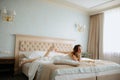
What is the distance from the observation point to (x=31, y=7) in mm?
4652

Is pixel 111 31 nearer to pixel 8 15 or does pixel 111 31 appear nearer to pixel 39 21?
pixel 39 21

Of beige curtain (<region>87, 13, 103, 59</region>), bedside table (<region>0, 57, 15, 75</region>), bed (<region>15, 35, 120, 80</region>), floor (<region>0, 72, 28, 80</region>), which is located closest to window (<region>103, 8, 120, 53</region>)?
beige curtain (<region>87, 13, 103, 59</region>)

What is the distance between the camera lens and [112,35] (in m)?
5.12

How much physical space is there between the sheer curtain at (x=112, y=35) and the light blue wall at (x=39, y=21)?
1.18 metres

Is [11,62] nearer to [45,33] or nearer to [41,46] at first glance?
[41,46]

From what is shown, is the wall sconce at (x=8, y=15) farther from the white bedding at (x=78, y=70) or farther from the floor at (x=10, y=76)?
the white bedding at (x=78, y=70)

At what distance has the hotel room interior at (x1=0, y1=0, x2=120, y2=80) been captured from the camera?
3.24 meters

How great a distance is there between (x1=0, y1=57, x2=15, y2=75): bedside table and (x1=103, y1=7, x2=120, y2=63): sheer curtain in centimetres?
382

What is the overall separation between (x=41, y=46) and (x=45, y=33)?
0.58 m

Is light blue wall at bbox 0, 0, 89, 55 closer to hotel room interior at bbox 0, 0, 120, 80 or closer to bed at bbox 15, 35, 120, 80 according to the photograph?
hotel room interior at bbox 0, 0, 120, 80

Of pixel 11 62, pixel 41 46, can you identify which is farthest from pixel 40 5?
pixel 11 62

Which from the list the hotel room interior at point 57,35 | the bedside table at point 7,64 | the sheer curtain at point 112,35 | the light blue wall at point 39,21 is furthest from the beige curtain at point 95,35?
the bedside table at point 7,64

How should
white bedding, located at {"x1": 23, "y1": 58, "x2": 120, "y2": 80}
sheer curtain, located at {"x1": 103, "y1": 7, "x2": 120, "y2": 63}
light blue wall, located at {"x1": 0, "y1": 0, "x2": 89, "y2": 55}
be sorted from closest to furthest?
white bedding, located at {"x1": 23, "y1": 58, "x2": 120, "y2": 80} → light blue wall, located at {"x1": 0, "y1": 0, "x2": 89, "y2": 55} → sheer curtain, located at {"x1": 103, "y1": 7, "x2": 120, "y2": 63}

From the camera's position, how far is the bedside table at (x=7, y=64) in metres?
3.92
